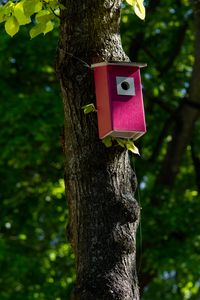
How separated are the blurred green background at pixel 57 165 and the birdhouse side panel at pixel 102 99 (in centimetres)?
464

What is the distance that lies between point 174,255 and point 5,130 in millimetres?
2719

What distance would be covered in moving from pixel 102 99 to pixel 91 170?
1.31 feet

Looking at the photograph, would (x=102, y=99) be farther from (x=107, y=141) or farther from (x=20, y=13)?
(x=20, y=13)

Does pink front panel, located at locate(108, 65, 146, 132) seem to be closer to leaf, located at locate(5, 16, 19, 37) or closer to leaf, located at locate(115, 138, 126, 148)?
leaf, located at locate(115, 138, 126, 148)

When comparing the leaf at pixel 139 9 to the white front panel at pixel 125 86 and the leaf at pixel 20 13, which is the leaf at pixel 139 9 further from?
the leaf at pixel 20 13

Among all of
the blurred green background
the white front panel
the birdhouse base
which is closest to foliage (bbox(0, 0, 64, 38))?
the white front panel

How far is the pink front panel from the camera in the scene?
3705 millimetres

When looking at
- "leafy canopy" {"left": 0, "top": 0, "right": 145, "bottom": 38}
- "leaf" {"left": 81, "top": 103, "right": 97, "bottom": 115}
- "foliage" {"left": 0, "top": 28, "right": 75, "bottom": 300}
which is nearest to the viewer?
"leaf" {"left": 81, "top": 103, "right": 97, "bottom": 115}

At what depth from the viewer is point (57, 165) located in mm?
10016

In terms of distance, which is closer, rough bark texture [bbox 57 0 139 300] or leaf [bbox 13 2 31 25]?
rough bark texture [bbox 57 0 139 300]

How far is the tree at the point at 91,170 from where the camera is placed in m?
3.41

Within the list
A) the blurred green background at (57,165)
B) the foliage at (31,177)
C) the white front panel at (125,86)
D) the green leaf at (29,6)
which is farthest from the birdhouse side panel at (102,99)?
the foliage at (31,177)

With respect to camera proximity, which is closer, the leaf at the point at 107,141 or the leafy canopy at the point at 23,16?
the leaf at the point at 107,141

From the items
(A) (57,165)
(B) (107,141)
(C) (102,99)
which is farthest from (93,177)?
(A) (57,165)
